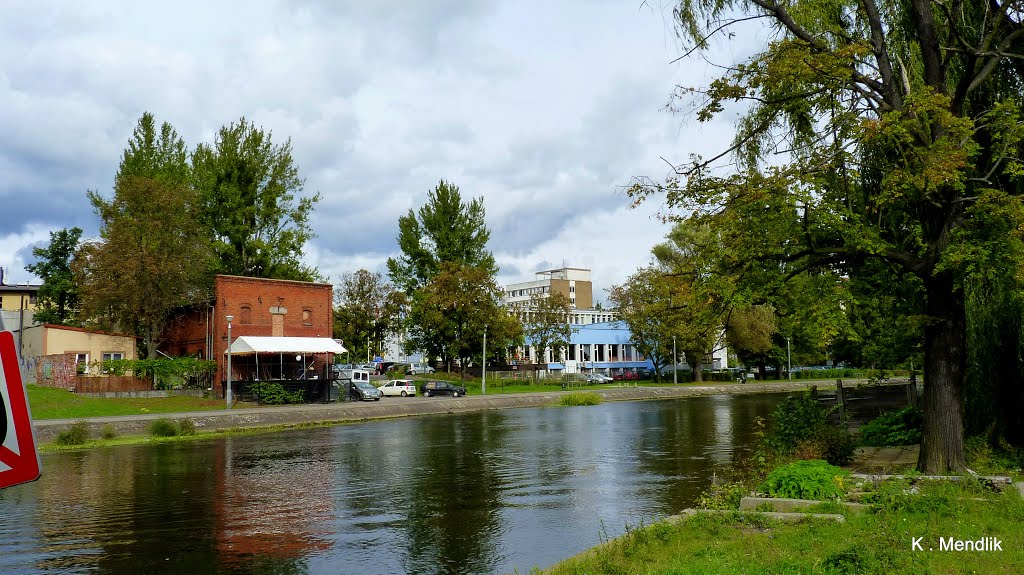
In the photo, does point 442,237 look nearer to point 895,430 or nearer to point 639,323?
point 639,323

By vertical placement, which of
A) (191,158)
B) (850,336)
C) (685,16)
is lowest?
(850,336)

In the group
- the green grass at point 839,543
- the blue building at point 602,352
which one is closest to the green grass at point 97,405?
the green grass at point 839,543

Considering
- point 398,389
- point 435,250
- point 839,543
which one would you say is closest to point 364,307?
point 435,250

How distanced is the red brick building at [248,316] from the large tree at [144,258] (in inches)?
86.3

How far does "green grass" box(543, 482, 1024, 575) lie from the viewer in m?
7.25

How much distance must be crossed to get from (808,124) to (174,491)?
16138mm

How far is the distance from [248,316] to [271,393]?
7.09 m

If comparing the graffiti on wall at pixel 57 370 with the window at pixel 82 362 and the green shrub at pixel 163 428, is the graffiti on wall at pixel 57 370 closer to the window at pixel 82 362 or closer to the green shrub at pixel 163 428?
the window at pixel 82 362

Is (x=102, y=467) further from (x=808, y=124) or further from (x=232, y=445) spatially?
(x=808, y=124)

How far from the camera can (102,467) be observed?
72.7 ft

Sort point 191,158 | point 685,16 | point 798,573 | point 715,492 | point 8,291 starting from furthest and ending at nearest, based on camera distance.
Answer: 1. point 8,291
2. point 191,158
3. point 685,16
4. point 715,492
5. point 798,573

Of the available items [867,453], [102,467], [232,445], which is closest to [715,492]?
[867,453]

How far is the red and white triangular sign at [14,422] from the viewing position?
306cm

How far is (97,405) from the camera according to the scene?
3744 centimetres
